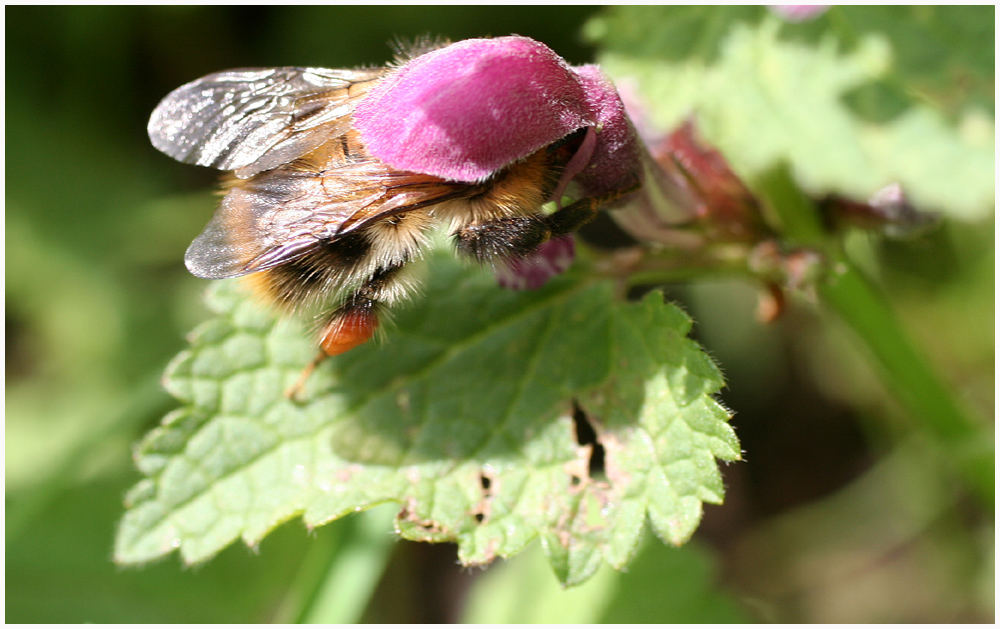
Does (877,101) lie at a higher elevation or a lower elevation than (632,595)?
higher

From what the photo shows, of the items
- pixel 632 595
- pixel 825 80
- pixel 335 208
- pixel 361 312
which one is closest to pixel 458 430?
pixel 361 312

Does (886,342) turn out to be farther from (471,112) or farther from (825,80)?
(471,112)

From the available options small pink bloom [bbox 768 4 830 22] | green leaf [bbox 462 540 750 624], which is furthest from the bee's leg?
small pink bloom [bbox 768 4 830 22]

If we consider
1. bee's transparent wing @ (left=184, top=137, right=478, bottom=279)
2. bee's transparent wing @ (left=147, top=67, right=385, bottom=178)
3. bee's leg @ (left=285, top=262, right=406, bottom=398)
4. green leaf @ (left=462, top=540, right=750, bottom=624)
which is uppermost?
bee's transparent wing @ (left=147, top=67, right=385, bottom=178)

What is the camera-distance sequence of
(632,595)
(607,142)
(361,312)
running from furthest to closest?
1. (632,595)
2. (361,312)
3. (607,142)

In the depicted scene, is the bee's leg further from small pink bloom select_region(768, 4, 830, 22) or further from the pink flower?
small pink bloom select_region(768, 4, 830, 22)

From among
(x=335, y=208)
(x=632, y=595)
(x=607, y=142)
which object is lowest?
(x=632, y=595)
